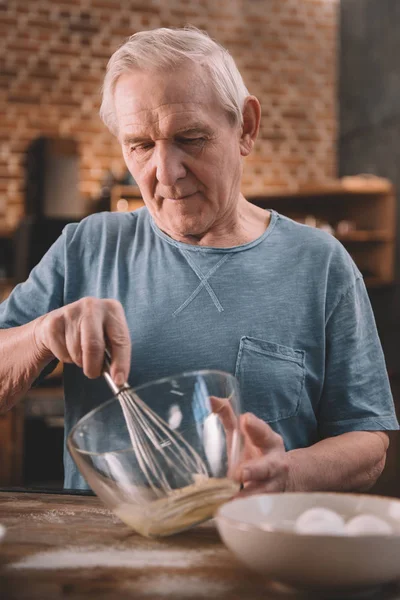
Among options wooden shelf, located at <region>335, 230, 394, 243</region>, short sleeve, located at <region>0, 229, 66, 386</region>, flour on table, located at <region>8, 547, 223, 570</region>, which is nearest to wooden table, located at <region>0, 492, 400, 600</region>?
flour on table, located at <region>8, 547, 223, 570</region>

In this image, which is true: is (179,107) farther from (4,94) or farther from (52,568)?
(4,94)

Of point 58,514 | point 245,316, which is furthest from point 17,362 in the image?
point 245,316

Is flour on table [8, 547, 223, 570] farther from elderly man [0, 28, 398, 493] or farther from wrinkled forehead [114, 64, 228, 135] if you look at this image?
wrinkled forehead [114, 64, 228, 135]

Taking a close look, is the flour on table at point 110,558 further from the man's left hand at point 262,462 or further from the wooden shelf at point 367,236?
the wooden shelf at point 367,236

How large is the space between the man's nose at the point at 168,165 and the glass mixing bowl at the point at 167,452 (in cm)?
62

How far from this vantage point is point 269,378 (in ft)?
5.06

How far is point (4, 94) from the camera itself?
550cm

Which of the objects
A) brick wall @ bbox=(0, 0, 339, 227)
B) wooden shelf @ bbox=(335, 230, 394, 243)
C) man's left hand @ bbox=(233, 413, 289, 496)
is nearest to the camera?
man's left hand @ bbox=(233, 413, 289, 496)

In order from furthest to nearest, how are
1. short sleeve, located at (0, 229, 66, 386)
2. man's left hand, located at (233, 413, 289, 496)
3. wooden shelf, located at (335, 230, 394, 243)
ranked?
wooden shelf, located at (335, 230, 394, 243), short sleeve, located at (0, 229, 66, 386), man's left hand, located at (233, 413, 289, 496)

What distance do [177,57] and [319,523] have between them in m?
1.00

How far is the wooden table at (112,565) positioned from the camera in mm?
805

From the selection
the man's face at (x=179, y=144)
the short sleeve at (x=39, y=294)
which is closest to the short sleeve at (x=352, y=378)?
the man's face at (x=179, y=144)

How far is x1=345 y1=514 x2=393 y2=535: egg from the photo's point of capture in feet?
2.58

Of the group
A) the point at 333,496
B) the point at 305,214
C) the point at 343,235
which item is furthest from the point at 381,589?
the point at 305,214
